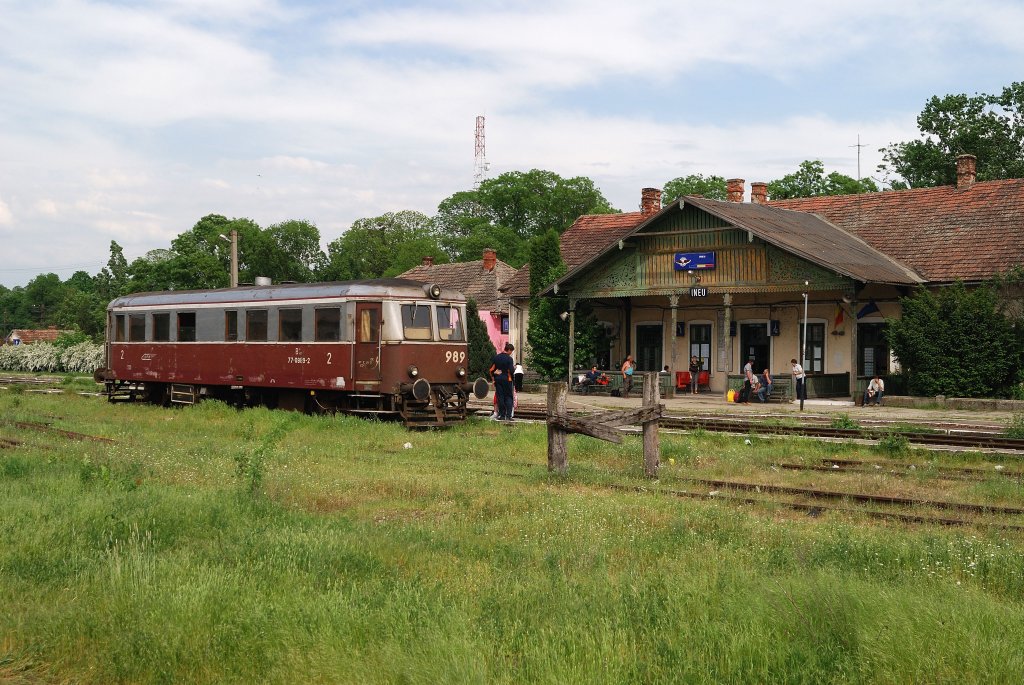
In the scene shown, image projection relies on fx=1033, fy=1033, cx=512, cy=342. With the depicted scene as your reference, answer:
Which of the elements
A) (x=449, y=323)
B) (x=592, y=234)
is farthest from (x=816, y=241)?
(x=449, y=323)

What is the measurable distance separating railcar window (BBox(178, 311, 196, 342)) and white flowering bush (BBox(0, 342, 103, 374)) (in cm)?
3159

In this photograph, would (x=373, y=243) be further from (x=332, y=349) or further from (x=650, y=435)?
(x=650, y=435)

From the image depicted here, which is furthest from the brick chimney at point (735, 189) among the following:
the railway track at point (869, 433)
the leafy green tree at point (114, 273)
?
the leafy green tree at point (114, 273)

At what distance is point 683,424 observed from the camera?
19.8 meters

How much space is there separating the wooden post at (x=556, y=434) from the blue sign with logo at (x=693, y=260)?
18.5m

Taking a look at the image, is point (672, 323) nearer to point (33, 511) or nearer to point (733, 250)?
point (733, 250)

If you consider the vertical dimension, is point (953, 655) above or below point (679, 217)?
below

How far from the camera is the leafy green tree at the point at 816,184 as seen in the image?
60188 mm

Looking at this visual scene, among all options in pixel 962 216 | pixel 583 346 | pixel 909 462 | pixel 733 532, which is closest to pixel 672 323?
pixel 583 346

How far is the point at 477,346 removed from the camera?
35406 millimetres

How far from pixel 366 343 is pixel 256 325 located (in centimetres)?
370

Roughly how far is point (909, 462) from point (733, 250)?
52.4ft

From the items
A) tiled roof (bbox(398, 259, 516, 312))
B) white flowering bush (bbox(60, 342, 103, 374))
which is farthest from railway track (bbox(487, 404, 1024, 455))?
white flowering bush (bbox(60, 342, 103, 374))

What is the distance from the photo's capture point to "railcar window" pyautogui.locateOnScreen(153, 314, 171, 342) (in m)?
25.1
